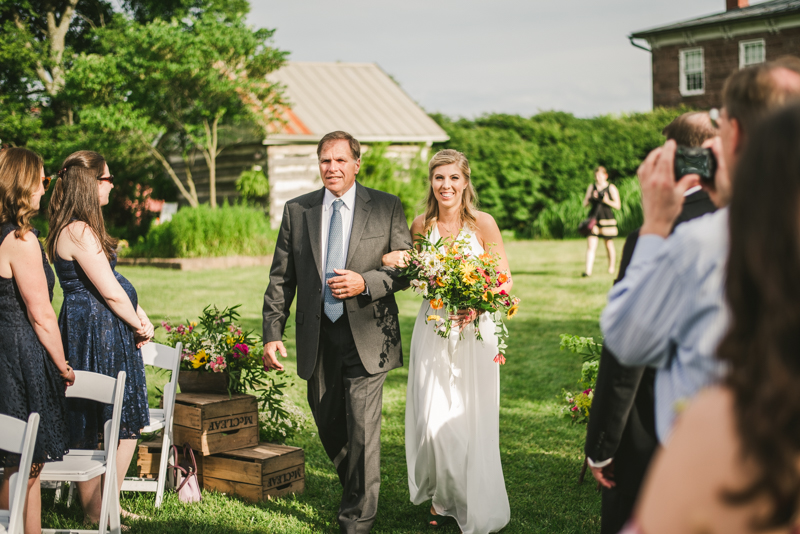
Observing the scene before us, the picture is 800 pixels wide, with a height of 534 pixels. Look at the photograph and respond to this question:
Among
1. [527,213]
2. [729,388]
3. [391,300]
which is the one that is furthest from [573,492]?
[527,213]

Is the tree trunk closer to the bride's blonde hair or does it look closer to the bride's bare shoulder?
the bride's bare shoulder

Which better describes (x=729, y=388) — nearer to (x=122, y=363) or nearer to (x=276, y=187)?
(x=122, y=363)

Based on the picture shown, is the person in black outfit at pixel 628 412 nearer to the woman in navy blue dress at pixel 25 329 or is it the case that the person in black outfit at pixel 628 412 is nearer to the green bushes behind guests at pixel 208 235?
the woman in navy blue dress at pixel 25 329

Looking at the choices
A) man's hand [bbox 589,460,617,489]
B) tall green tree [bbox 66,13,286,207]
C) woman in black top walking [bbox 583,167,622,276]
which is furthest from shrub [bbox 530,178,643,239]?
man's hand [bbox 589,460,617,489]

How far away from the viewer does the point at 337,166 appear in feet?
14.0

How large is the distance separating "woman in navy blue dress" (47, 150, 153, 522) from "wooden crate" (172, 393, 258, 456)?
53cm

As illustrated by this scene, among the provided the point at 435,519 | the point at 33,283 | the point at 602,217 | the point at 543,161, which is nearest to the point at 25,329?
the point at 33,283

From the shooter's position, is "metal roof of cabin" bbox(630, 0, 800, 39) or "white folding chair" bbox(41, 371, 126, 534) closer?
"white folding chair" bbox(41, 371, 126, 534)

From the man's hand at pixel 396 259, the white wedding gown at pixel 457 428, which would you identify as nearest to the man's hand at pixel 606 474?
the white wedding gown at pixel 457 428

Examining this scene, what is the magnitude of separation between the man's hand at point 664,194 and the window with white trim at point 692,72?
3163 centimetres

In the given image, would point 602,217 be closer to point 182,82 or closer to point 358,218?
point 358,218

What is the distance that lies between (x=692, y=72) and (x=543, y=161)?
930 centimetres

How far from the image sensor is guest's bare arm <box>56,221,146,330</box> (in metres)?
4.04

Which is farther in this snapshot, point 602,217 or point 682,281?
point 602,217
